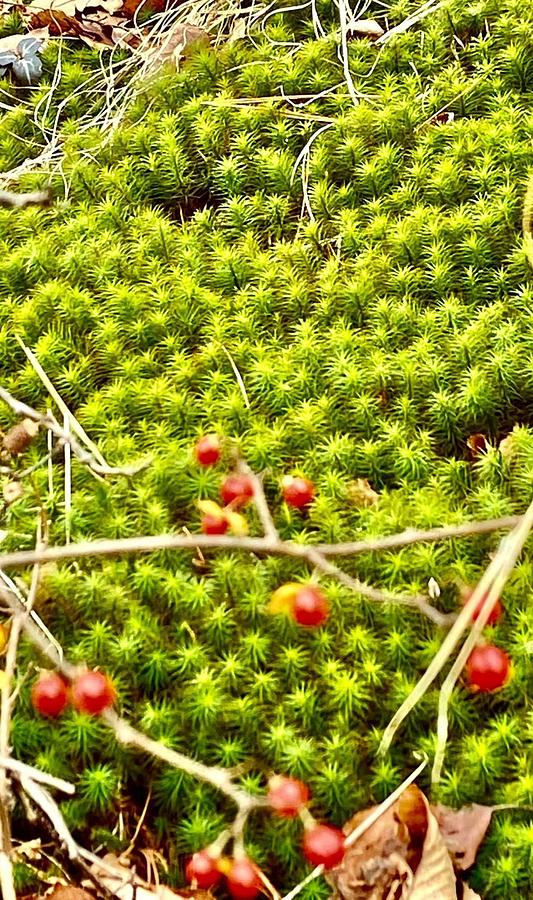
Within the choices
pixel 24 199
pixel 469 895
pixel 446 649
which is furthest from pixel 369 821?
pixel 24 199

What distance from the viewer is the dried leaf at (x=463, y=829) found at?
1538mm

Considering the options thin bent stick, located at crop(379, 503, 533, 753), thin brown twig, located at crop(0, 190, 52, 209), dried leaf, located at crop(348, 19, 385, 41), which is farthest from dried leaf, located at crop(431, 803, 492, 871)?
dried leaf, located at crop(348, 19, 385, 41)

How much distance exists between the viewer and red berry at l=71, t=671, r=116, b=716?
159cm

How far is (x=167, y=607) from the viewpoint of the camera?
5.92 ft

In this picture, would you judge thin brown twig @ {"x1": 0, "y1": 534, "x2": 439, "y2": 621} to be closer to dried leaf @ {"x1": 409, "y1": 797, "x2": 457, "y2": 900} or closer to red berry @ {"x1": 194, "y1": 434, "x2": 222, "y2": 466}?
red berry @ {"x1": 194, "y1": 434, "x2": 222, "y2": 466}

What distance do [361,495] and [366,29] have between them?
148 cm

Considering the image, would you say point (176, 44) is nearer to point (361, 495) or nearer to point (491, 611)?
point (361, 495)

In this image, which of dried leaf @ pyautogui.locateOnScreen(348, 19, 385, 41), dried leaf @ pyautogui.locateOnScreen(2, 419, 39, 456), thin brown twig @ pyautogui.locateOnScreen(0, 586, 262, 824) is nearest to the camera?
thin brown twig @ pyautogui.locateOnScreen(0, 586, 262, 824)

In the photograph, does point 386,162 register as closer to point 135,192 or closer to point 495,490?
point 135,192

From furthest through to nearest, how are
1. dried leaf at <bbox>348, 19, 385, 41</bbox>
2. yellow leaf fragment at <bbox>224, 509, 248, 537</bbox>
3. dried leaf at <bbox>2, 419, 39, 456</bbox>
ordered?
dried leaf at <bbox>348, 19, 385, 41</bbox> < dried leaf at <bbox>2, 419, 39, 456</bbox> < yellow leaf fragment at <bbox>224, 509, 248, 537</bbox>

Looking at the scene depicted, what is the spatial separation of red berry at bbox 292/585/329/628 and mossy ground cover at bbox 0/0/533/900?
0.08 meters

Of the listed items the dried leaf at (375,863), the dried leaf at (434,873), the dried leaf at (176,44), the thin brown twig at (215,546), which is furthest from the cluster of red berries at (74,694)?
the dried leaf at (176,44)

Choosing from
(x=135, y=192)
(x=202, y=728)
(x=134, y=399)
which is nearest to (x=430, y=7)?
(x=135, y=192)

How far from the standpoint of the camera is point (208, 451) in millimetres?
1903
